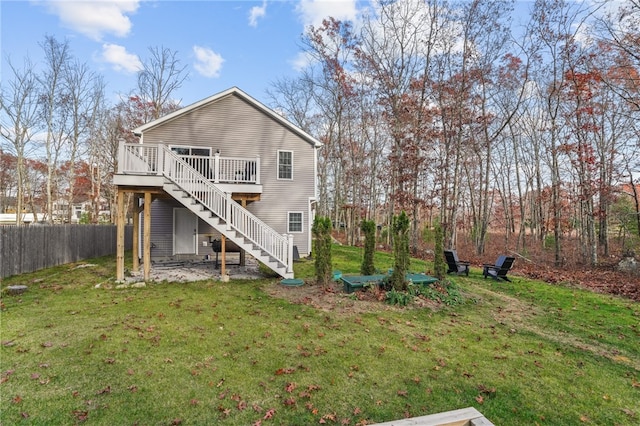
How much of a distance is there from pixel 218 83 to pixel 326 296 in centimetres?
1374

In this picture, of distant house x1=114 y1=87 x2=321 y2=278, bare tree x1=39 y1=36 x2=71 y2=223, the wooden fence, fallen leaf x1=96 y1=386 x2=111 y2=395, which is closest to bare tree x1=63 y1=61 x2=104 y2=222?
bare tree x1=39 y1=36 x2=71 y2=223

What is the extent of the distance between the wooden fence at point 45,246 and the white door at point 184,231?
388 centimetres

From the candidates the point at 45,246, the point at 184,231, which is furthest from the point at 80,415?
the point at 184,231

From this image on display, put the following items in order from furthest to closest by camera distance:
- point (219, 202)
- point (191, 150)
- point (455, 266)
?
1. point (191, 150)
2. point (455, 266)
3. point (219, 202)

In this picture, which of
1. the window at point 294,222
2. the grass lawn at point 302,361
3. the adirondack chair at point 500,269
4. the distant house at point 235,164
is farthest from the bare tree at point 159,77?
the adirondack chair at point 500,269

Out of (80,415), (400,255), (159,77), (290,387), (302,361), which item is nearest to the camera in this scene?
(80,415)

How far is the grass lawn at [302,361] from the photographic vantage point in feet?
11.0

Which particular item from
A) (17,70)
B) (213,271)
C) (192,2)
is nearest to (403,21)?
(192,2)

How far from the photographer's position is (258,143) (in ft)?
47.1

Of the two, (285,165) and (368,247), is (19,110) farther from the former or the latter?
(368,247)

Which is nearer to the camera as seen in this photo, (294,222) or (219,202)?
(219,202)

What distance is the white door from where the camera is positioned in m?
13.7

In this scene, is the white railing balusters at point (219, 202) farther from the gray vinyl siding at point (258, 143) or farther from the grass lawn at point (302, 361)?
the gray vinyl siding at point (258, 143)

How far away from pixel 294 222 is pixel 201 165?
4.89 meters
